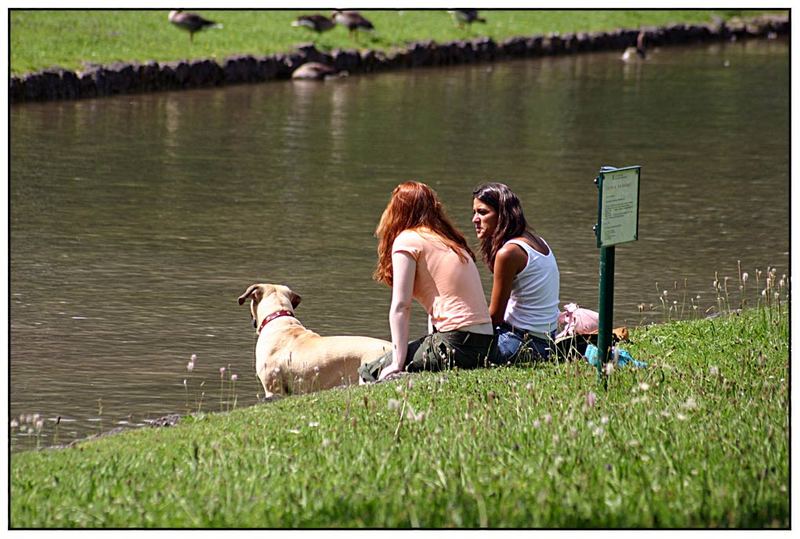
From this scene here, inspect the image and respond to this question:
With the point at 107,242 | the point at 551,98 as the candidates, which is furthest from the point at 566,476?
the point at 551,98

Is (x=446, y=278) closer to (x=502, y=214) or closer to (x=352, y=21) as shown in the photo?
(x=502, y=214)

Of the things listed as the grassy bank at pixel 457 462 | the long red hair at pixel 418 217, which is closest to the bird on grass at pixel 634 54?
the long red hair at pixel 418 217

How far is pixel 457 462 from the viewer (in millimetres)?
6070

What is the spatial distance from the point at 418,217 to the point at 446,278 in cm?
46

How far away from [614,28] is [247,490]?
A: 45848mm

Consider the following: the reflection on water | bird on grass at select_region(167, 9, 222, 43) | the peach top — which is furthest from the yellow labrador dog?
Result: bird on grass at select_region(167, 9, 222, 43)

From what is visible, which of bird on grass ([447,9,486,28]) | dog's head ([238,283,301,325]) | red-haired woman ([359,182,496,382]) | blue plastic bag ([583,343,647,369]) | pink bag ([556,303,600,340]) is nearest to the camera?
blue plastic bag ([583,343,647,369])

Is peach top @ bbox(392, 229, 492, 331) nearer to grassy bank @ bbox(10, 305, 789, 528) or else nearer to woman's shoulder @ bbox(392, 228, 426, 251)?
woman's shoulder @ bbox(392, 228, 426, 251)

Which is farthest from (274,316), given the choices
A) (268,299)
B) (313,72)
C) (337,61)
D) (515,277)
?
(337,61)

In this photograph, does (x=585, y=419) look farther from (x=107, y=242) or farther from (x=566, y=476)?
(x=107, y=242)

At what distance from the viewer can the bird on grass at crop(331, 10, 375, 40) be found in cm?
4025

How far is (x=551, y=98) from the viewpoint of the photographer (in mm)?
32000

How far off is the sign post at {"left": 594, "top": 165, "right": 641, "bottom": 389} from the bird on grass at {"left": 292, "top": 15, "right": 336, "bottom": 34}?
32.9 metres

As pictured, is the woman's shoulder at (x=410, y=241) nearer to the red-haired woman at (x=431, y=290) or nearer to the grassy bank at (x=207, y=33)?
the red-haired woman at (x=431, y=290)
